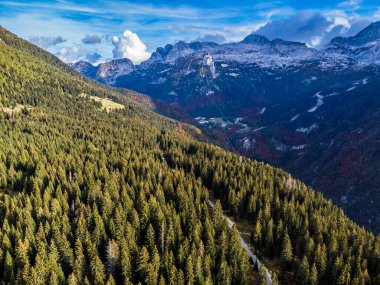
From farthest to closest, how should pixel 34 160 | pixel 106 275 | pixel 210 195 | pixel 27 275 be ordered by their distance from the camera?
pixel 34 160 < pixel 210 195 < pixel 106 275 < pixel 27 275

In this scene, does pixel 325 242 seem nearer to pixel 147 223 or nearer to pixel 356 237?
pixel 356 237

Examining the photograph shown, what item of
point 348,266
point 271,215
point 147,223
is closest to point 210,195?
point 271,215

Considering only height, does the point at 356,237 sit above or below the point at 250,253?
above

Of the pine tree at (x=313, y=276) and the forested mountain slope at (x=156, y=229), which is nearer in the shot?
the forested mountain slope at (x=156, y=229)

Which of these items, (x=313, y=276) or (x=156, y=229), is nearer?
(x=313, y=276)

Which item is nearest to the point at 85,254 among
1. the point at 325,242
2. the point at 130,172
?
the point at 130,172

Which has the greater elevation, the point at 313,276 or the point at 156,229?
the point at 156,229

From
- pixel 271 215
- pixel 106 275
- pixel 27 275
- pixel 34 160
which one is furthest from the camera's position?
pixel 34 160

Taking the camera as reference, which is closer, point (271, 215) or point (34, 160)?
point (271, 215)

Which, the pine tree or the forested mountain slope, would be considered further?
the pine tree

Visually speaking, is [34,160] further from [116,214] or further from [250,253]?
[250,253]
